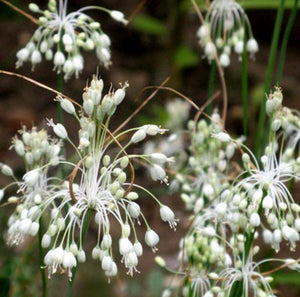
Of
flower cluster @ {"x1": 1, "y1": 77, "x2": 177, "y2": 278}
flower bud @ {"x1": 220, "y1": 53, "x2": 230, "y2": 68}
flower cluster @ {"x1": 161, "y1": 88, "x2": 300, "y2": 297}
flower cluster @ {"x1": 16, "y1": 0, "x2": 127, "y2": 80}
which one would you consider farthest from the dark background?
flower cluster @ {"x1": 1, "y1": 77, "x2": 177, "y2": 278}

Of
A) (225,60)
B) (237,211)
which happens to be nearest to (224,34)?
(225,60)

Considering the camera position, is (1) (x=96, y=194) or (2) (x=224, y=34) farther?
(2) (x=224, y=34)

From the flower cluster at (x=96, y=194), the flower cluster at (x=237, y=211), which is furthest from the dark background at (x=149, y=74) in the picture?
the flower cluster at (x=96, y=194)

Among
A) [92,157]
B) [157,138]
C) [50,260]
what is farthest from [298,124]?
[157,138]

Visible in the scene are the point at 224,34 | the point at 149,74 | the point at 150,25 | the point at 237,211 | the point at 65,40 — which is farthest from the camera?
the point at 149,74

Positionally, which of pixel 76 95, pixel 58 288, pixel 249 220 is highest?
pixel 76 95

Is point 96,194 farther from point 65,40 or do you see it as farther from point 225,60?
point 225,60

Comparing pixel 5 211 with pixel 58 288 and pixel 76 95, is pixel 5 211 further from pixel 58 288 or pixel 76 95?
pixel 76 95

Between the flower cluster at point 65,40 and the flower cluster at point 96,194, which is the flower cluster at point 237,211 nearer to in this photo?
the flower cluster at point 96,194
